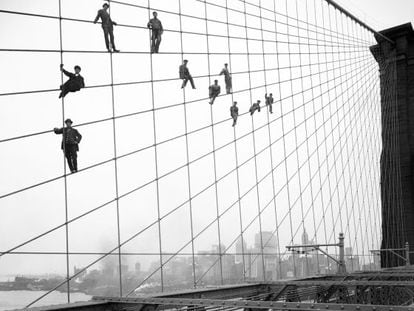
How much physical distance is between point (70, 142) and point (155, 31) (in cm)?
385

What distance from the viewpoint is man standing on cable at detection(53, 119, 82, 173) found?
7980mm

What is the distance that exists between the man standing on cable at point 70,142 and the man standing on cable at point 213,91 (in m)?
5.78

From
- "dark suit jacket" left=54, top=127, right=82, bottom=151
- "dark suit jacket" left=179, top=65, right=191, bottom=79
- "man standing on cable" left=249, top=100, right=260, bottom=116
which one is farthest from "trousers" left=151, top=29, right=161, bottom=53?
"man standing on cable" left=249, top=100, right=260, bottom=116

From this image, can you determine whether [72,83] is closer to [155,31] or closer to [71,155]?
[71,155]

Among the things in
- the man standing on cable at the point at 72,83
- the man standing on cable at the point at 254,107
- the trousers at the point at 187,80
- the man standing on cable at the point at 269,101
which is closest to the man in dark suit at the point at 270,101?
the man standing on cable at the point at 269,101

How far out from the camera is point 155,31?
10953 millimetres

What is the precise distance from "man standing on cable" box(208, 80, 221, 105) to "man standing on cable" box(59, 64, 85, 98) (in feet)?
17.9

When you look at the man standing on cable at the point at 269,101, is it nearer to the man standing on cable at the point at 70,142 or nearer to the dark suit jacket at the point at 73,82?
the dark suit jacket at the point at 73,82

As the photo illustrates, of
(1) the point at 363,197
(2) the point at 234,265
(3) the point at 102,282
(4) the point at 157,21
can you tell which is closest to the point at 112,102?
(4) the point at 157,21

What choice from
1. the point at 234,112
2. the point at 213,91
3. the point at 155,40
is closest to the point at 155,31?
the point at 155,40

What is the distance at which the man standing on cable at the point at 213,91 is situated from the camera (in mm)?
13461

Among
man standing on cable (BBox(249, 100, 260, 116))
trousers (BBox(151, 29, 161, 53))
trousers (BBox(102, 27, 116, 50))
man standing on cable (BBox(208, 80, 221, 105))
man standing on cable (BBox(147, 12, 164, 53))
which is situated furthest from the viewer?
man standing on cable (BBox(249, 100, 260, 116))

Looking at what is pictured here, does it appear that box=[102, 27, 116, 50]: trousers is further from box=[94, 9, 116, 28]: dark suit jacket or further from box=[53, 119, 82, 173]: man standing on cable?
box=[53, 119, 82, 173]: man standing on cable

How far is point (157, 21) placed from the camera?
1087 centimetres
